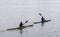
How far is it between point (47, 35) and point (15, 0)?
0.36m

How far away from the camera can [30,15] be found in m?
0.91

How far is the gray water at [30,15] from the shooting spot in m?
0.83

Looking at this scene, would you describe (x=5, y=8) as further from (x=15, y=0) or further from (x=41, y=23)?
(x=41, y=23)

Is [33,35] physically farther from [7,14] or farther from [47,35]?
[7,14]

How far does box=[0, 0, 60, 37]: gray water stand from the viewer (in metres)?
0.83

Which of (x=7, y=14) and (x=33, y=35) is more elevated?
(x=7, y=14)

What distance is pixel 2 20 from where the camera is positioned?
2.68 ft

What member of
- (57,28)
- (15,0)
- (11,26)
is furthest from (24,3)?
(57,28)

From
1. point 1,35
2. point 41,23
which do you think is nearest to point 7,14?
point 1,35

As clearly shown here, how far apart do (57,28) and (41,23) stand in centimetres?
15

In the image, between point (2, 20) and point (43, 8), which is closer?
point (2, 20)

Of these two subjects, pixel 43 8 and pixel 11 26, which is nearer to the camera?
pixel 11 26

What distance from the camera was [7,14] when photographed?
2.74 ft

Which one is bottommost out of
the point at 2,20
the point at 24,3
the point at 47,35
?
the point at 47,35
